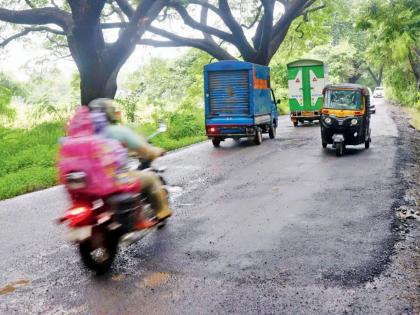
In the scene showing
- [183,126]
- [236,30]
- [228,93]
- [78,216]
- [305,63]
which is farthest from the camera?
[305,63]

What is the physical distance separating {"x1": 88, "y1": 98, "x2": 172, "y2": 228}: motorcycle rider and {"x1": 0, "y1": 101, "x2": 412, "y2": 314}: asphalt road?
0.50 m

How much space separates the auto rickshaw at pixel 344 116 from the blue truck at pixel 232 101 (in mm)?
3638

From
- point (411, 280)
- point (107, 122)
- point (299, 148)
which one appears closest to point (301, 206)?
point (411, 280)

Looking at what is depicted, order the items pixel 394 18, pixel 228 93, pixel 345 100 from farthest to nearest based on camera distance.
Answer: pixel 228 93 < pixel 394 18 < pixel 345 100

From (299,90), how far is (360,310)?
23437mm

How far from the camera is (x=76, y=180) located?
510 centimetres

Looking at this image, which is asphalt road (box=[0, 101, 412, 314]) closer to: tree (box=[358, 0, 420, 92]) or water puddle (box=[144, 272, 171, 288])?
water puddle (box=[144, 272, 171, 288])

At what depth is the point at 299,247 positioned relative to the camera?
6.07 metres

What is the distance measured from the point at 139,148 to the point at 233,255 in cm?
173

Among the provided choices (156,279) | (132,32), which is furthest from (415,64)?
(156,279)

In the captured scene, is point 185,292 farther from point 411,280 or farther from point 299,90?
point 299,90

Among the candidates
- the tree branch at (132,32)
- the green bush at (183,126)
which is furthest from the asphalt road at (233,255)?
the green bush at (183,126)

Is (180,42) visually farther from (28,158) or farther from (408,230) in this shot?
(408,230)

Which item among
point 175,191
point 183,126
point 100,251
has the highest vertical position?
point 183,126
